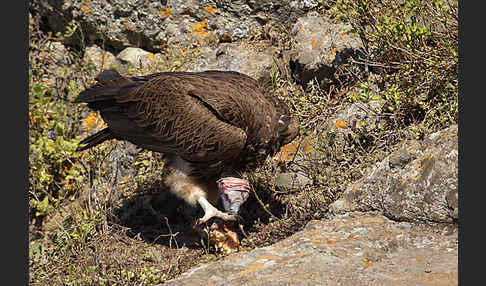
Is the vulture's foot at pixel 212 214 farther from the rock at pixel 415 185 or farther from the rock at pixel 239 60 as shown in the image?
the rock at pixel 239 60

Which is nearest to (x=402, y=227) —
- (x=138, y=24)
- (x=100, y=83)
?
(x=100, y=83)

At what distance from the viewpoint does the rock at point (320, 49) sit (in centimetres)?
588

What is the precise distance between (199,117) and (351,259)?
1947mm

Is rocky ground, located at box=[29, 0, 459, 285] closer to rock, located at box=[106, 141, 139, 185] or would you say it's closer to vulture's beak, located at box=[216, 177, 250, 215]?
rock, located at box=[106, 141, 139, 185]

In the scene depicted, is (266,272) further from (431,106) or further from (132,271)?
(431,106)

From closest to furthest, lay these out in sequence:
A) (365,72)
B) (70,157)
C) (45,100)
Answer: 1. (365,72)
2. (70,157)
3. (45,100)

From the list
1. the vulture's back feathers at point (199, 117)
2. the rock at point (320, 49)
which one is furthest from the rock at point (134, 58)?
the rock at point (320, 49)

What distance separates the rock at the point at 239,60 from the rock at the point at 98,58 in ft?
4.05

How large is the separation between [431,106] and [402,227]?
1.65 meters

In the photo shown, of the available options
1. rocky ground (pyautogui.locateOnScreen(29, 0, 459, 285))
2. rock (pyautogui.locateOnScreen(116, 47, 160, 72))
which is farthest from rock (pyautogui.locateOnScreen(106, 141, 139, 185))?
rock (pyautogui.locateOnScreen(116, 47, 160, 72))

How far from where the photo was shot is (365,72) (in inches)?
226

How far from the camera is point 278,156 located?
5520mm

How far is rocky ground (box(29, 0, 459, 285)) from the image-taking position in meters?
3.51

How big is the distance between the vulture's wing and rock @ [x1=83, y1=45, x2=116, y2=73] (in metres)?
2.03
